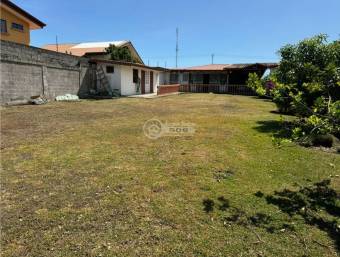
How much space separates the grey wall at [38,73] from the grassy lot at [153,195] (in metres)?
6.82

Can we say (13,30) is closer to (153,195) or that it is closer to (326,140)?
(153,195)

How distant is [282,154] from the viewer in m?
6.51

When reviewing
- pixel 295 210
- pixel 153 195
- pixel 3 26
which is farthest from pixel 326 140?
pixel 3 26

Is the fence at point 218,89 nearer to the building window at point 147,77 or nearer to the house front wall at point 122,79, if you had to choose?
the building window at point 147,77

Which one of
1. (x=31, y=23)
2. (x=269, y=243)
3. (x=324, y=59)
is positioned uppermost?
(x=31, y=23)

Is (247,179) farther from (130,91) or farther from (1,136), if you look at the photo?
(130,91)

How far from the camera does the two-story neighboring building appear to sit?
62.8 ft

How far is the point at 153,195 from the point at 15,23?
21.8m

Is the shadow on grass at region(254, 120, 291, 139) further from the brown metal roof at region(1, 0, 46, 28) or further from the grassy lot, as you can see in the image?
the brown metal roof at region(1, 0, 46, 28)

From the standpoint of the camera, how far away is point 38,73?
49.1ft

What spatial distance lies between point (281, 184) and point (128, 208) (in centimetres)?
271

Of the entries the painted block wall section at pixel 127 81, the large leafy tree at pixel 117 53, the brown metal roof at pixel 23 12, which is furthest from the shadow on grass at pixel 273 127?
the large leafy tree at pixel 117 53

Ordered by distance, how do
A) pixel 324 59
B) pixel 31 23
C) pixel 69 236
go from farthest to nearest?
pixel 31 23 → pixel 324 59 → pixel 69 236

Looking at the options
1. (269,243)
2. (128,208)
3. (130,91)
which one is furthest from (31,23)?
(269,243)
